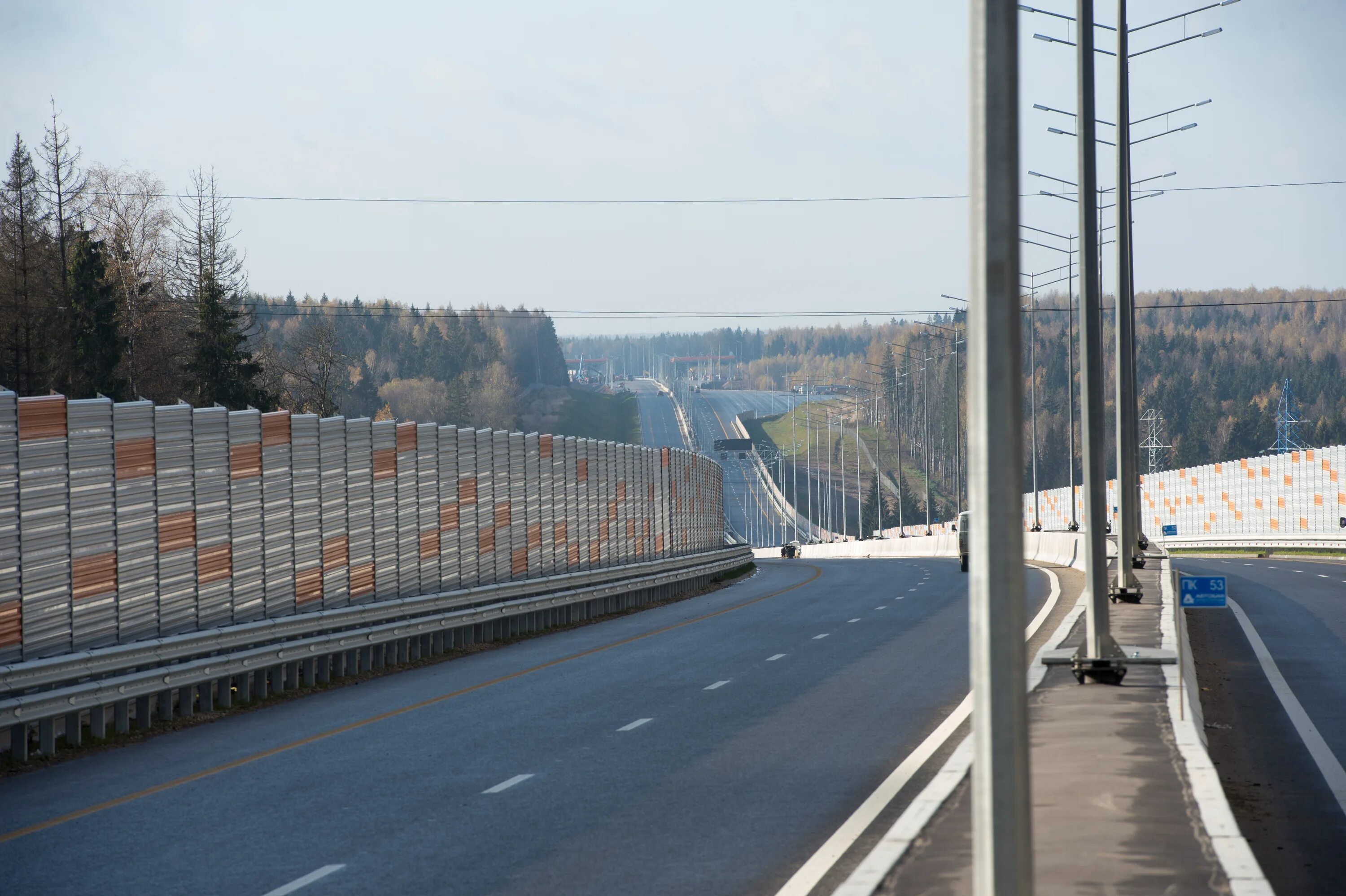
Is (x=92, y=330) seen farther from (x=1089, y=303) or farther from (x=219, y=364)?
(x=1089, y=303)

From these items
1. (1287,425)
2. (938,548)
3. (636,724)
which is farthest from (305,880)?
(1287,425)

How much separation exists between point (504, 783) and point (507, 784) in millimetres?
34

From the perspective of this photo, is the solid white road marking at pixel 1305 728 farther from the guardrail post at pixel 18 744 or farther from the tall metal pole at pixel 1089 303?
the guardrail post at pixel 18 744

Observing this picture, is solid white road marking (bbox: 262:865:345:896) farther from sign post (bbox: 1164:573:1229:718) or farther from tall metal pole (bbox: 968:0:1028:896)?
sign post (bbox: 1164:573:1229:718)

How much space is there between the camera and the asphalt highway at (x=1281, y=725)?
33.3 ft

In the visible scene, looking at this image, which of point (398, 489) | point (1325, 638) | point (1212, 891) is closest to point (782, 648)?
point (398, 489)

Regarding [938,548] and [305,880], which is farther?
[938,548]

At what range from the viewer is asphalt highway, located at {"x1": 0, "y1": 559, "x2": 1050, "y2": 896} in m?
9.53

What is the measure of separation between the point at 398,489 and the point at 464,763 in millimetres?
11812

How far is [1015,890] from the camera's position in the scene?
18.5 ft

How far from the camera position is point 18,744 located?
46.6 feet

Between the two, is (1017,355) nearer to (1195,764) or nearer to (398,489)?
(1195,764)

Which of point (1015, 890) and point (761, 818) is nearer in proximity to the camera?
point (1015, 890)

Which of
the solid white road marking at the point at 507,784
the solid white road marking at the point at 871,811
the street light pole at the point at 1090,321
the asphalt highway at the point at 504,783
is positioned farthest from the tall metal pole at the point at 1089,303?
the solid white road marking at the point at 507,784
